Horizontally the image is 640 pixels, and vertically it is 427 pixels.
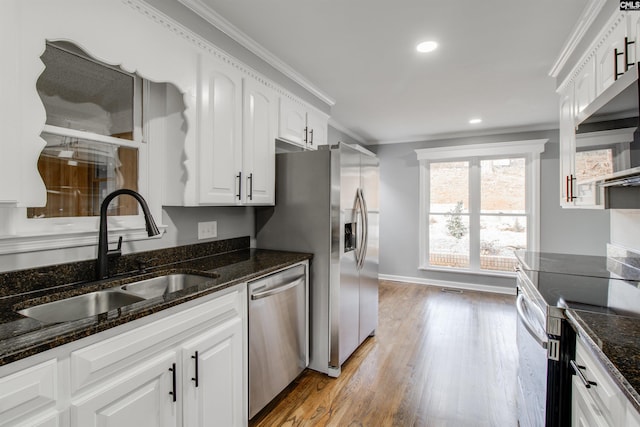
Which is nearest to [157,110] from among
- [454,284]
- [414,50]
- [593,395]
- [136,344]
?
[136,344]

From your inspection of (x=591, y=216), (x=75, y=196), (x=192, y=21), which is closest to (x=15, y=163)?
(x=75, y=196)

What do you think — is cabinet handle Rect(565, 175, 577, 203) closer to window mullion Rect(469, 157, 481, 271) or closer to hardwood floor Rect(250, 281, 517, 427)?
hardwood floor Rect(250, 281, 517, 427)

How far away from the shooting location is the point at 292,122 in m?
2.82

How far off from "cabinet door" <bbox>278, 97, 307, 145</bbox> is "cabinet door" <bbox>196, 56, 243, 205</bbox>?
0.52 metres

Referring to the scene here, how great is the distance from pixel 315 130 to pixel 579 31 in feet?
6.97

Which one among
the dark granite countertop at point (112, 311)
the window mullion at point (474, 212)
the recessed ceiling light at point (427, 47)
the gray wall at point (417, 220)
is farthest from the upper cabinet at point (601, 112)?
the window mullion at point (474, 212)

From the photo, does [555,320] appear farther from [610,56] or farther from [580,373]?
[610,56]

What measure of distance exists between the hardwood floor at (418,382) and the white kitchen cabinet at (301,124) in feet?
6.53

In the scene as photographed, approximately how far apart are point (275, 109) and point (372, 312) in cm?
212

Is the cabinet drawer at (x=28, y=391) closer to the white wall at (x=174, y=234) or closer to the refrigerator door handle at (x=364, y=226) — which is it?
the white wall at (x=174, y=234)

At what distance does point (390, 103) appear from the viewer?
3.69 m

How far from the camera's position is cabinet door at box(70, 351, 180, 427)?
3.42 ft

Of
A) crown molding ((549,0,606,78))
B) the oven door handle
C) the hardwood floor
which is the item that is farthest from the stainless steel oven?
crown molding ((549,0,606,78))

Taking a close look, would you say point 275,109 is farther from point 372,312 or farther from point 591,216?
point 591,216
